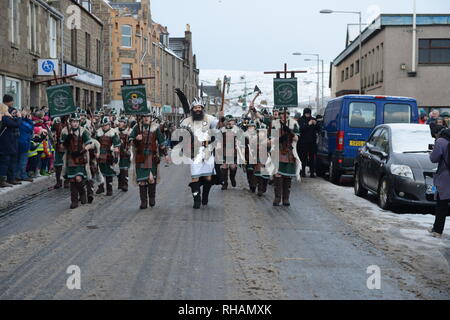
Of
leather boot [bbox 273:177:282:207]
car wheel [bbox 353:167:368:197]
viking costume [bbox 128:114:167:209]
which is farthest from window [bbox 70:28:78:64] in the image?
leather boot [bbox 273:177:282:207]

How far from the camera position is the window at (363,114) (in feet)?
58.4

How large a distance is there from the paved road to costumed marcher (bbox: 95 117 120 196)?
238 cm

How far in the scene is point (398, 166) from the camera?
12469 millimetres

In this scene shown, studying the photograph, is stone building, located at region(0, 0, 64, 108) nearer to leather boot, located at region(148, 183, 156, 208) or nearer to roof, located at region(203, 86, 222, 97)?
leather boot, located at region(148, 183, 156, 208)

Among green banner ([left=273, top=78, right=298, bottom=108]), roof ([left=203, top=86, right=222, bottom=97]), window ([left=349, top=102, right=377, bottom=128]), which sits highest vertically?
roof ([left=203, top=86, right=222, bottom=97])

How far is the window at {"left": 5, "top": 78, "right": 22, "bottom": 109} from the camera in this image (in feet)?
80.6

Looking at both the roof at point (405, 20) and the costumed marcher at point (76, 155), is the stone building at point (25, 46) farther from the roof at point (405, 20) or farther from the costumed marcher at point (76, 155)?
the roof at point (405, 20)

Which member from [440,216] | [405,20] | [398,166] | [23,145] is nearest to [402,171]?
[398,166]

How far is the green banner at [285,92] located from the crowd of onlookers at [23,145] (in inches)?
247

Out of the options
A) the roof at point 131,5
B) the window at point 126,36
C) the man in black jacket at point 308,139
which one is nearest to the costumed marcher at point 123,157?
the man in black jacket at point 308,139

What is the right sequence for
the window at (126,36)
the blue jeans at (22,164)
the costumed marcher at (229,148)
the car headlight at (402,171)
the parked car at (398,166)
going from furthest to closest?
the window at (126,36) → the blue jeans at (22,164) → the costumed marcher at (229,148) → the car headlight at (402,171) → the parked car at (398,166)

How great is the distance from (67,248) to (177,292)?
2.70 m

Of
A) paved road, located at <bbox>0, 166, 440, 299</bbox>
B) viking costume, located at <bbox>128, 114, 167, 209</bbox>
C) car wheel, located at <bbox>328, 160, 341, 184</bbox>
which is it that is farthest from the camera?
car wheel, located at <bbox>328, 160, 341, 184</bbox>
